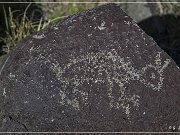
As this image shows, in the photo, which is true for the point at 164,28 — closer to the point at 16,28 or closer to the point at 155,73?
the point at 16,28

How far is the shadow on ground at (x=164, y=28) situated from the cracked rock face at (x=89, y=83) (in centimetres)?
136

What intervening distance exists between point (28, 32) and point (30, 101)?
1223 mm

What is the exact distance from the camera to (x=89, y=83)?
227cm

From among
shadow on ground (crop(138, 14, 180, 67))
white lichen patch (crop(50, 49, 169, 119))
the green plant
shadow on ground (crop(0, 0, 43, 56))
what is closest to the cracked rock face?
white lichen patch (crop(50, 49, 169, 119))

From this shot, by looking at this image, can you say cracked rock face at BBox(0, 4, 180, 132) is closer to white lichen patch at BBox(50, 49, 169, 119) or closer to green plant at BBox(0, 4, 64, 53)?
white lichen patch at BBox(50, 49, 169, 119)

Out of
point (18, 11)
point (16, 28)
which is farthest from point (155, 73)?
point (18, 11)

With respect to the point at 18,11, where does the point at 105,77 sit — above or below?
above

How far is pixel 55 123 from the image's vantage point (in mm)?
2232

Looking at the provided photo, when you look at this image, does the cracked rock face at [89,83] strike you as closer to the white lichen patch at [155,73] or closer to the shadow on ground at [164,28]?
the white lichen patch at [155,73]

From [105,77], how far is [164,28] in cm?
159

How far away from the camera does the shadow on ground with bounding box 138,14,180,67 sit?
3.71 metres

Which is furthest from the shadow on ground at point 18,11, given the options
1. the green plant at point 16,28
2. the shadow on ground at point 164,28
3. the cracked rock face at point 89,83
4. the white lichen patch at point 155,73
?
the white lichen patch at point 155,73

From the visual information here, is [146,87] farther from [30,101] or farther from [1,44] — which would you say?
[1,44]

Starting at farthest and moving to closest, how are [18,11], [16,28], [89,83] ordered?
[18,11] < [16,28] < [89,83]
